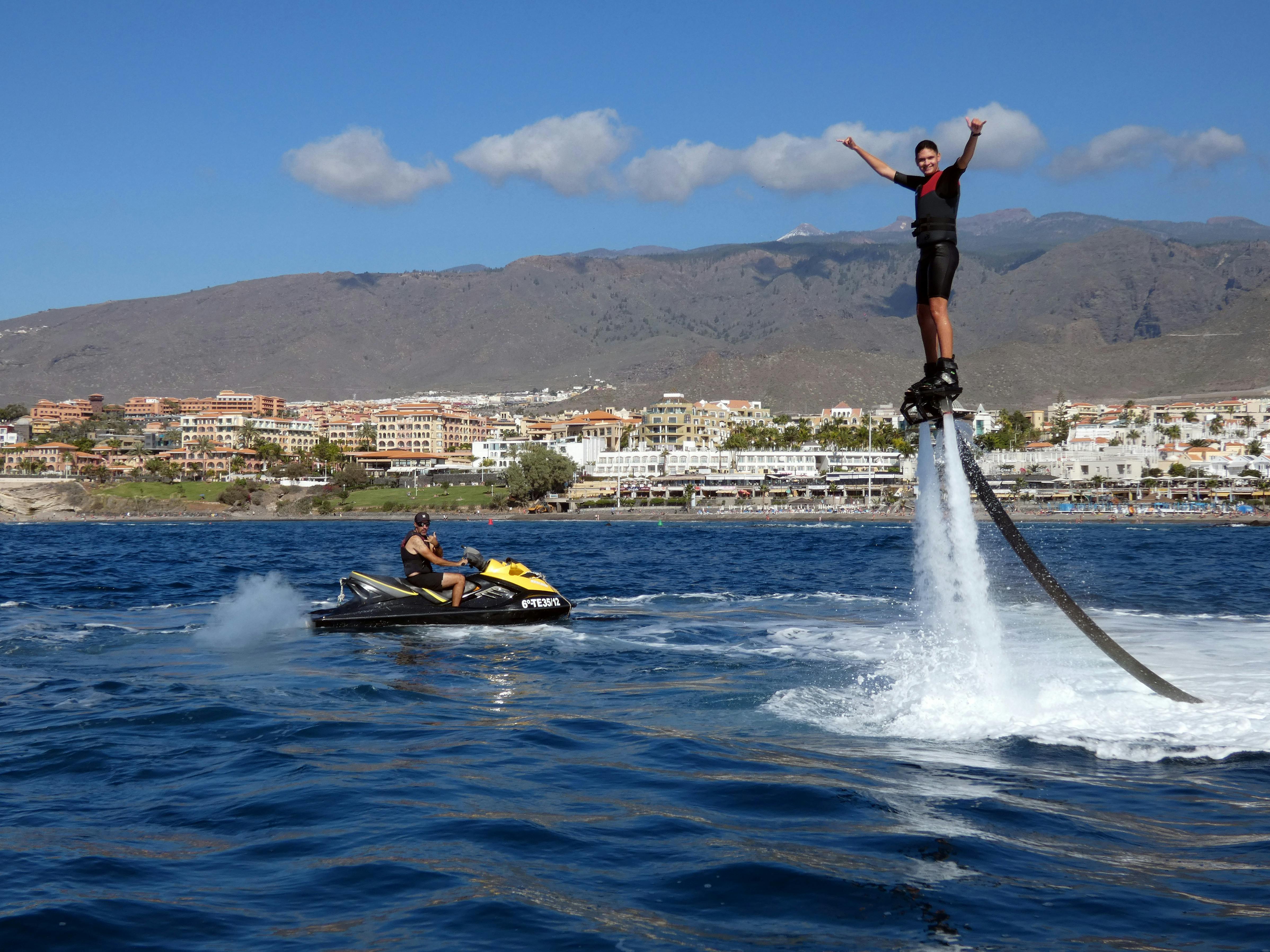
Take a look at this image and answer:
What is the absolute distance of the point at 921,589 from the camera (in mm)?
13188

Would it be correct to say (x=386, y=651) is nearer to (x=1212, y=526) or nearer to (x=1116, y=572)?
(x=1116, y=572)

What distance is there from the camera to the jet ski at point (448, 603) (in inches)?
873

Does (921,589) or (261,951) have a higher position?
(921,589)

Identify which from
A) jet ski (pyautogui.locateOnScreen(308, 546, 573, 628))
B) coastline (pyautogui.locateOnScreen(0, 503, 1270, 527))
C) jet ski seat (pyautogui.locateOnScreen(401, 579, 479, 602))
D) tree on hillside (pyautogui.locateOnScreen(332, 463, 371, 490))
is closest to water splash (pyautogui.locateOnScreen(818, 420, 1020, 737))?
jet ski (pyautogui.locateOnScreen(308, 546, 573, 628))

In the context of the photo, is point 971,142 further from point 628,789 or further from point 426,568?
point 426,568

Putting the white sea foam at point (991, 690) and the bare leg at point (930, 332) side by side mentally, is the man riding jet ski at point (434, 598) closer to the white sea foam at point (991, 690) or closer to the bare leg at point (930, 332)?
the white sea foam at point (991, 690)

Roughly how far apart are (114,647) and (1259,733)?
17.7 meters

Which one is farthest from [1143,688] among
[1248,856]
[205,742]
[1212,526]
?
[1212,526]

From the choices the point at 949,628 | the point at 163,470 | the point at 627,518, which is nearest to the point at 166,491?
the point at 163,470

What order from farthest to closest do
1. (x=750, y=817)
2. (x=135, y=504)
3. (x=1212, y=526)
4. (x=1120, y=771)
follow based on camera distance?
(x=135, y=504)
(x=1212, y=526)
(x=1120, y=771)
(x=750, y=817)

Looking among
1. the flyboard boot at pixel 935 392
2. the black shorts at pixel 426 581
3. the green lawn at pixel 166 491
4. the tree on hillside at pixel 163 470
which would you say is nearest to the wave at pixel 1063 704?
the flyboard boot at pixel 935 392

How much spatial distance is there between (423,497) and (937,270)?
16226cm

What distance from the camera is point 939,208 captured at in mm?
10016

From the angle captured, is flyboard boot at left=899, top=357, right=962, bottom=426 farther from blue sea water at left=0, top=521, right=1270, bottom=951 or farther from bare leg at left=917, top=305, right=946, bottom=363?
blue sea water at left=0, top=521, right=1270, bottom=951
